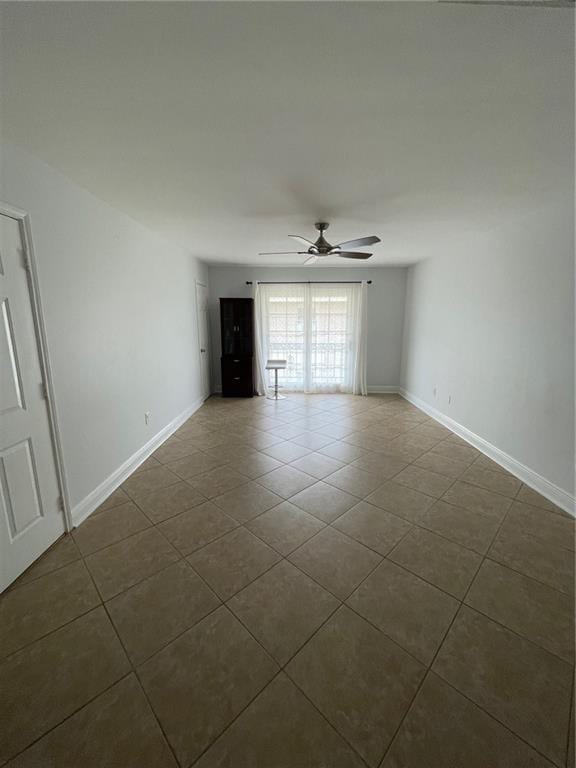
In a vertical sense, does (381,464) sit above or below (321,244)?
below

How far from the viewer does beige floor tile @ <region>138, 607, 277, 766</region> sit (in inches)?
43.4

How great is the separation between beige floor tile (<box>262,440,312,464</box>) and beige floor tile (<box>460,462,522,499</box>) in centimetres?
162

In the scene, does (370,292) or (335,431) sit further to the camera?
(370,292)

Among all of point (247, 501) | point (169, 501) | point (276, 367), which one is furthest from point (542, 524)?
point (276, 367)

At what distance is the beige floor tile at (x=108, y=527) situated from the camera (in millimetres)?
2034

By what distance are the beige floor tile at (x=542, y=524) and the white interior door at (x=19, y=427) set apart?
10.4ft

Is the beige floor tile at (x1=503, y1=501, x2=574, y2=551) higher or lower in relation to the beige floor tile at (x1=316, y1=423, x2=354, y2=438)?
lower

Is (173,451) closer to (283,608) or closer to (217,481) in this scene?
(217,481)

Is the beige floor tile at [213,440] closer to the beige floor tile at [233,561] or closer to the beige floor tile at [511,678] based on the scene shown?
the beige floor tile at [233,561]

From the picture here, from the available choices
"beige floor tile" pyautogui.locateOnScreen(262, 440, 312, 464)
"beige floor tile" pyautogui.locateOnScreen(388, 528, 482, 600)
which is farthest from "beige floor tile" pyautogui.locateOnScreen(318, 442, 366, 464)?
"beige floor tile" pyautogui.locateOnScreen(388, 528, 482, 600)

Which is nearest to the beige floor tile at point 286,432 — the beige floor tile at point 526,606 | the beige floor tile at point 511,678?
the beige floor tile at point 526,606

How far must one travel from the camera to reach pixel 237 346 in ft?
18.8

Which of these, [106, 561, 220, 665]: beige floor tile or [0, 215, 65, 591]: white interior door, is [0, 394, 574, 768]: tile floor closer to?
[106, 561, 220, 665]: beige floor tile

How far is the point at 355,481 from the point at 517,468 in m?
1.57
